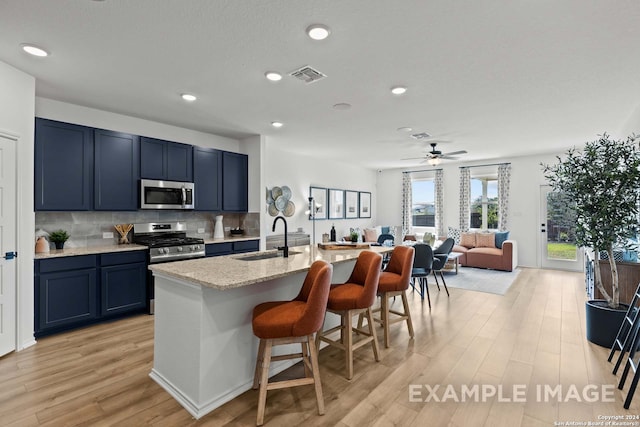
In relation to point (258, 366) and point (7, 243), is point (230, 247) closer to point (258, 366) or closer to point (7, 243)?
point (7, 243)

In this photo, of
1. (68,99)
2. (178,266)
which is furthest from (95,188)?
(178,266)

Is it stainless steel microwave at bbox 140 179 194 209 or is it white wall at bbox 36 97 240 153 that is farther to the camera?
stainless steel microwave at bbox 140 179 194 209

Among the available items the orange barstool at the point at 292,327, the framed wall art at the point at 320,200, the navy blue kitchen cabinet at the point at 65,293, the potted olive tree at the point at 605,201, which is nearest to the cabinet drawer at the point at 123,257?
the navy blue kitchen cabinet at the point at 65,293

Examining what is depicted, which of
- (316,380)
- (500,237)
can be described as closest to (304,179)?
(500,237)

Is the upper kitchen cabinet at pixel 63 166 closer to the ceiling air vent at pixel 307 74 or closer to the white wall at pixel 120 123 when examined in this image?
the white wall at pixel 120 123

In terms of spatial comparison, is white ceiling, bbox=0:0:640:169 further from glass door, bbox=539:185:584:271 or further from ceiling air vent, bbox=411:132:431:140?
glass door, bbox=539:185:584:271

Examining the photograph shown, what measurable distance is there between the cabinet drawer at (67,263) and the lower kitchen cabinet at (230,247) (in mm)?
1436

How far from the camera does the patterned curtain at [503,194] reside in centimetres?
769

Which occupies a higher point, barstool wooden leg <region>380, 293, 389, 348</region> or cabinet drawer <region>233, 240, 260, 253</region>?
cabinet drawer <region>233, 240, 260, 253</region>

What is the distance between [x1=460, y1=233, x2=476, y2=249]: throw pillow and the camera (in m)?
7.82

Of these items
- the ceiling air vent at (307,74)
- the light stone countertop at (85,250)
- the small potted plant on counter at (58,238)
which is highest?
the ceiling air vent at (307,74)

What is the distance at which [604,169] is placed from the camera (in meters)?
3.04

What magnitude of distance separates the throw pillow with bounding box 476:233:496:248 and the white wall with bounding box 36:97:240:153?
6332mm

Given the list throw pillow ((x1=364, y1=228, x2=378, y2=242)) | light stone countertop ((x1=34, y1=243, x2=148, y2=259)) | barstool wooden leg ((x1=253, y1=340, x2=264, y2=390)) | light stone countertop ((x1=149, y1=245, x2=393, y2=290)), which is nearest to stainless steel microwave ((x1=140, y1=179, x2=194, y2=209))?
light stone countertop ((x1=34, y1=243, x2=148, y2=259))
